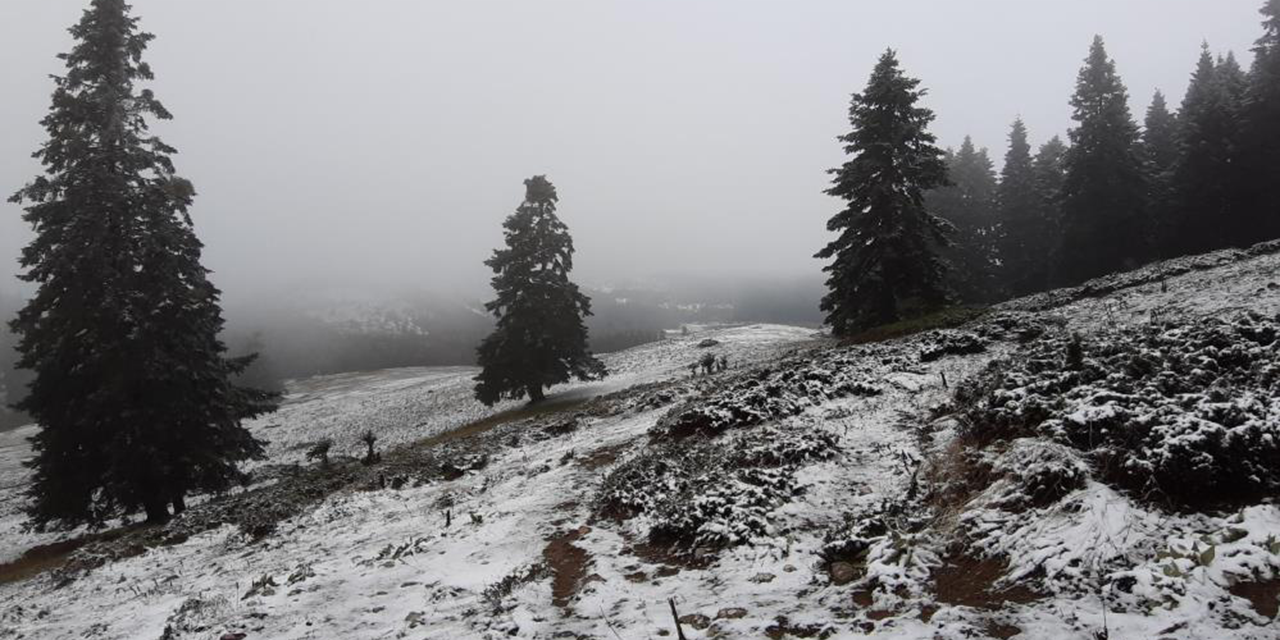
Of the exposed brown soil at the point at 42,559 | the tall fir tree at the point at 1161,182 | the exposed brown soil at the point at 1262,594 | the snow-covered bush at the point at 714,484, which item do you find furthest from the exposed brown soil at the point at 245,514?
the tall fir tree at the point at 1161,182

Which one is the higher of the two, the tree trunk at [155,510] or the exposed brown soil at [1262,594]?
the exposed brown soil at [1262,594]

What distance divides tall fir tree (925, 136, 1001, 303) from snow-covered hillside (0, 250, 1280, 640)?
31.3 m

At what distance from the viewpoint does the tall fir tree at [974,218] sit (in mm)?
46738

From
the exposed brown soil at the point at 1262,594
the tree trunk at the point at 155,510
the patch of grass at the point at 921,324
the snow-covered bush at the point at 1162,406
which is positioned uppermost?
the patch of grass at the point at 921,324

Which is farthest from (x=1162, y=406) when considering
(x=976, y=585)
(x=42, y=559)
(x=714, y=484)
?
(x=42, y=559)

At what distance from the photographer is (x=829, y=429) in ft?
38.8

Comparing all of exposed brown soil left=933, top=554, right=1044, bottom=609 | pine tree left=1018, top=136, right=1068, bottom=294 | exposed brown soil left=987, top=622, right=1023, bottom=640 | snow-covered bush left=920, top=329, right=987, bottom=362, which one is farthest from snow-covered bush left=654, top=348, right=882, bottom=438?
pine tree left=1018, top=136, right=1068, bottom=294

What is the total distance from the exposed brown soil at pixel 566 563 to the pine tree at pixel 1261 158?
42.8 metres

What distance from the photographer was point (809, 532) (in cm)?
789

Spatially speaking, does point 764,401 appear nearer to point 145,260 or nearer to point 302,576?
point 302,576

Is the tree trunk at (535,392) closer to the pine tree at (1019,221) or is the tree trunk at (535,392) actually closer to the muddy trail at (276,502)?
the muddy trail at (276,502)

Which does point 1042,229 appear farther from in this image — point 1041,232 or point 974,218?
point 974,218

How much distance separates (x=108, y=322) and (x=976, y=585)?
69.7 ft

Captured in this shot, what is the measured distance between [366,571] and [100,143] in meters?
16.6
